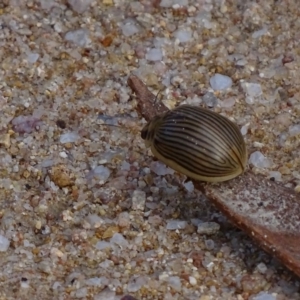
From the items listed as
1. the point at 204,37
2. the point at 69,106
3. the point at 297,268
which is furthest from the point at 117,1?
the point at 297,268

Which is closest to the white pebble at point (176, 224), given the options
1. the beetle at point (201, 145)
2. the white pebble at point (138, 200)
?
the white pebble at point (138, 200)

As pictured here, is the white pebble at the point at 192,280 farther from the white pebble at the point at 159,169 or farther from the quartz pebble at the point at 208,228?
the white pebble at the point at 159,169

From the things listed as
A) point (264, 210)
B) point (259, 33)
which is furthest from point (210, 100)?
point (264, 210)

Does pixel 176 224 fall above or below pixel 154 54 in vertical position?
below

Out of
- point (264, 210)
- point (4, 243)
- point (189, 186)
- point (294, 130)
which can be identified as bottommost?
point (4, 243)

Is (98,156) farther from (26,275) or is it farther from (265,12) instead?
(265,12)

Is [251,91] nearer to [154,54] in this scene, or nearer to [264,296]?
[154,54]
